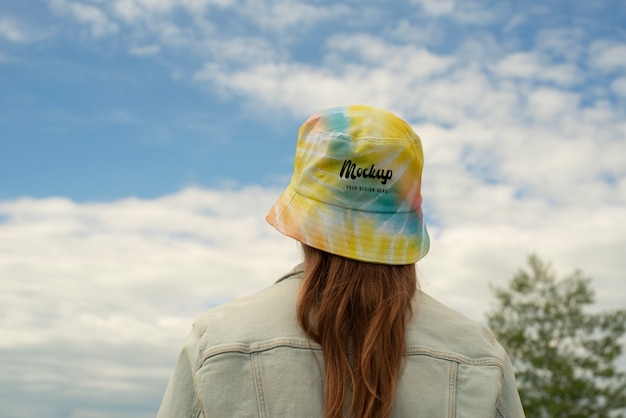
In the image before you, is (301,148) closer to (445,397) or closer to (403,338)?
(403,338)

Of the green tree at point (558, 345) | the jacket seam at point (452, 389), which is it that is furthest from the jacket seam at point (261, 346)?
the green tree at point (558, 345)

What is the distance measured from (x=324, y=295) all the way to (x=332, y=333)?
112 millimetres

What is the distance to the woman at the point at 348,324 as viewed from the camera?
2.22m

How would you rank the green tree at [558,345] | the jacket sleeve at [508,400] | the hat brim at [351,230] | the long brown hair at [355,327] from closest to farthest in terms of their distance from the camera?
the long brown hair at [355,327]
the hat brim at [351,230]
the jacket sleeve at [508,400]
the green tree at [558,345]

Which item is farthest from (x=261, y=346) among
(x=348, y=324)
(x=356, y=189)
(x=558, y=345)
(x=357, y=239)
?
(x=558, y=345)

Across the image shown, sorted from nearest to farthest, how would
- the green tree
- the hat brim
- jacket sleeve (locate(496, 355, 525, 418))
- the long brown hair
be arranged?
1. the long brown hair
2. the hat brim
3. jacket sleeve (locate(496, 355, 525, 418))
4. the green tree

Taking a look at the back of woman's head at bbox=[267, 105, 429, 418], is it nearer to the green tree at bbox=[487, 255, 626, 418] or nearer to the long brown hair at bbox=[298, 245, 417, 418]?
the long brown hair at bbox=[298, 245, 417, 418]

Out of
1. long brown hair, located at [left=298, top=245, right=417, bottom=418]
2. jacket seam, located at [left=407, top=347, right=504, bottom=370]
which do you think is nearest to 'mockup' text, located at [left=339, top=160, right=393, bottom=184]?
long brown hair, located at [left=298, top=245, right=417, bottom=418]

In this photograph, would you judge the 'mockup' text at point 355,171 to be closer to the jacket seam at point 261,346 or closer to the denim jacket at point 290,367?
the denim jacket at point 290,367

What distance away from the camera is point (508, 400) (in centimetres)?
250

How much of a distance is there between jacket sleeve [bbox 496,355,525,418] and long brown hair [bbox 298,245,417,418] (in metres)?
0.42

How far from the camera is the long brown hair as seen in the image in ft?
7.22

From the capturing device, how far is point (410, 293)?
2.37 metres

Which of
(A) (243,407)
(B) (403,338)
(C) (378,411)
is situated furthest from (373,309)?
(A) (243,407)
